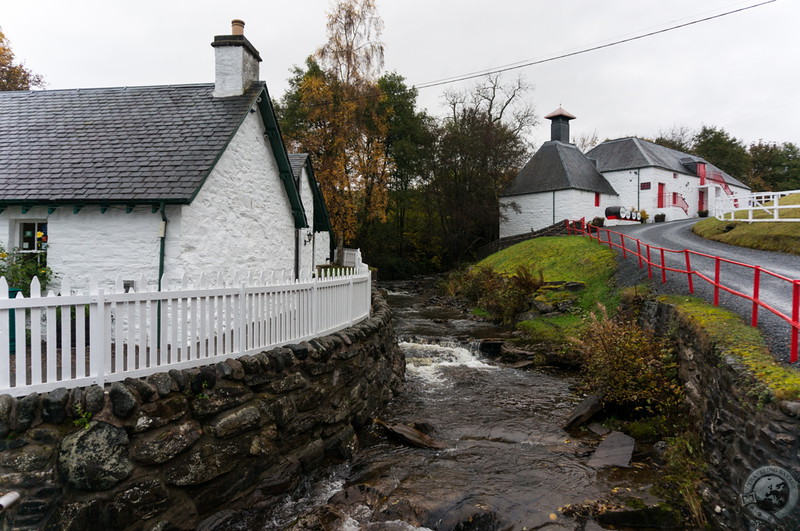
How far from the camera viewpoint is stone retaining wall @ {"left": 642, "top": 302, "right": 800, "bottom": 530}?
4.18 m

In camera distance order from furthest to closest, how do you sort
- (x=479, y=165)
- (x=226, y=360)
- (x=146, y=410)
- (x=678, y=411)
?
(x=479, y=165)
(x=678, y=411)
(x=226, y=360)
(x=146, y=410)

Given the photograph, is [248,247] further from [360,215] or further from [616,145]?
[616,145]

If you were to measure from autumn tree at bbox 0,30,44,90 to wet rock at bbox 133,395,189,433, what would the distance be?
3053cm

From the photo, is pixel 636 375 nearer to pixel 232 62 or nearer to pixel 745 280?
pixel 745 280

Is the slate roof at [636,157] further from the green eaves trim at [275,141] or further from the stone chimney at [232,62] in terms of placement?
the stone chimney at [232,62]

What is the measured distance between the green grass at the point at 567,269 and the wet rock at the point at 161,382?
11.6 meters

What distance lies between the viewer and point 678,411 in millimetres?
7484

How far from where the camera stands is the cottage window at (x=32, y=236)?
29.2ft

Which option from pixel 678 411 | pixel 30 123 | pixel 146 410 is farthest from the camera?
pixel 30 123

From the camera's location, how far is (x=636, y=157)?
3688cm

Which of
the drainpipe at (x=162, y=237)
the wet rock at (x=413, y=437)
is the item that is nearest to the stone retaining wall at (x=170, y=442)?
the wet rock at (x=413, y=437)

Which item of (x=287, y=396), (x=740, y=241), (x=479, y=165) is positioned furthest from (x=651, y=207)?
(x=287, y=396)

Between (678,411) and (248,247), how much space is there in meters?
9.16

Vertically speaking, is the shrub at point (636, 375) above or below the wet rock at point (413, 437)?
above
